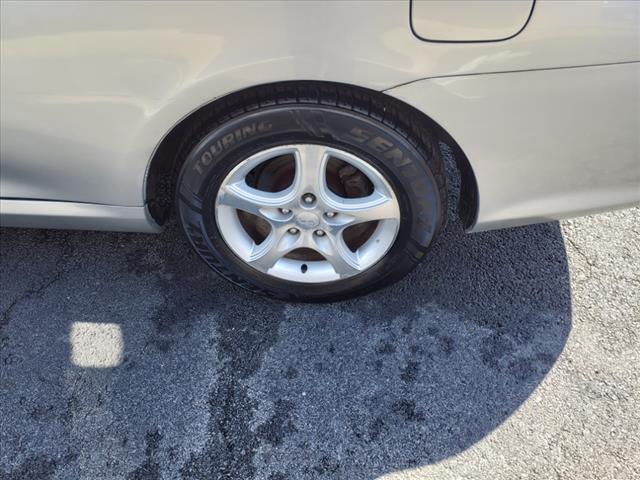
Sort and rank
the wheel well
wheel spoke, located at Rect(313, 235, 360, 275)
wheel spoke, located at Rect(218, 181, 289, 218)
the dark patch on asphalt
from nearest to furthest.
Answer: the wheel well → the dark patch on asphalt → wheel spoke, located at Rect(218, 181, 289, 218) → wheel spoke, located at Rect(313, 235, 360, 275)

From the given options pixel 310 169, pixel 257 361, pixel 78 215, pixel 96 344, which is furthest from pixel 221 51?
pixel 96 344

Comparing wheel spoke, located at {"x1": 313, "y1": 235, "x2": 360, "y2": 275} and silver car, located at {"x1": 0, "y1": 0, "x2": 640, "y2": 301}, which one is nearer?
silver car, located at {"x1": 0, "y1": 0, "x2": 640, "y2": 301}

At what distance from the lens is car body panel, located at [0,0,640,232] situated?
4.66ft

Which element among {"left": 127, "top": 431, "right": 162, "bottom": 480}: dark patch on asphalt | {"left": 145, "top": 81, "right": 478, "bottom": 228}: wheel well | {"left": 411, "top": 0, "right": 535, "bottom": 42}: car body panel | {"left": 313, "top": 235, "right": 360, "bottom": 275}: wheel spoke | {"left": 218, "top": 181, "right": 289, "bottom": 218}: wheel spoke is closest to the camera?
{"left": 411, "top": 0, "right": 535, "bottom": 42}: car body panel

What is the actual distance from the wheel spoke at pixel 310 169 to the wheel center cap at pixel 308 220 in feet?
0.28

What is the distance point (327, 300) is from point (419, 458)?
0.60 meters

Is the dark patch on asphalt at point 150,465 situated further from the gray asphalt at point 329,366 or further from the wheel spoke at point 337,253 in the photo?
the wheel spoke at point 337,253

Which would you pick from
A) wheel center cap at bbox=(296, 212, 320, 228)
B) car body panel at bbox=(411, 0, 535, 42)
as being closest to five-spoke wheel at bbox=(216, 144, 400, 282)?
wheel center cap at bbox=(296, 212, 320, 228)

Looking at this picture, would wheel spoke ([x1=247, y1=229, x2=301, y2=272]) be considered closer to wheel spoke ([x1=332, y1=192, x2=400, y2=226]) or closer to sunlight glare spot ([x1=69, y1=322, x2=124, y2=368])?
wheel spoke ([x1=332, y1=192, x2=400, y2=226])

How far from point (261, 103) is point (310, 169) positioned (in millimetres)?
240

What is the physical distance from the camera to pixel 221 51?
1.49 m

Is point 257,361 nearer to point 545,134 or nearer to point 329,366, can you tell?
point 329,366

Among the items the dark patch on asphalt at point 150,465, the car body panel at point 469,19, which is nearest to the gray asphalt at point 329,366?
the dark patch on asphalt at point 150,465

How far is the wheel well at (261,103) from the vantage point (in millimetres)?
1599
